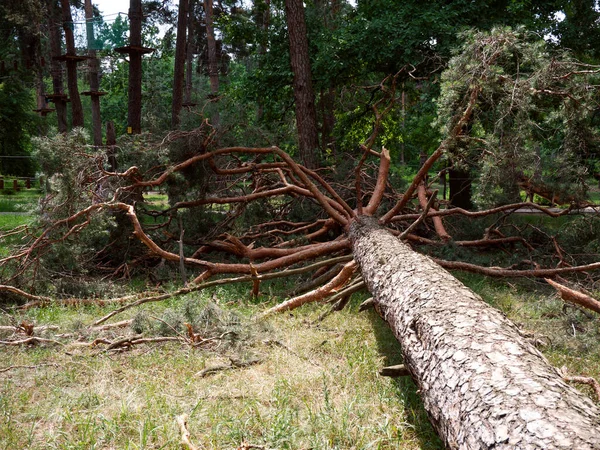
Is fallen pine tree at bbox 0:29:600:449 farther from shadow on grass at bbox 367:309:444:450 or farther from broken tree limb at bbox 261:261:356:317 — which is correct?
shadow on grass at bbox 367:309:444:450

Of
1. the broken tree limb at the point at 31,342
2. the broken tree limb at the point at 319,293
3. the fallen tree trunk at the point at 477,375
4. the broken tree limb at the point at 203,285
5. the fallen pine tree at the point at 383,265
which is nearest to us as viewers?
the fallen tree trunk at the point at 477,375

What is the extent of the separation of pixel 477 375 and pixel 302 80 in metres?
8.35

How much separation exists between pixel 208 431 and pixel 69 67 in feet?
46.4

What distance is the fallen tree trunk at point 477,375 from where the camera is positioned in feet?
6.08

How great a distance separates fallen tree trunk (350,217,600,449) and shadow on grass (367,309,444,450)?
0.27m

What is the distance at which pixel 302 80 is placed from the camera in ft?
32.9

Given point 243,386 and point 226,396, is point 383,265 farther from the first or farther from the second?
point 226,396

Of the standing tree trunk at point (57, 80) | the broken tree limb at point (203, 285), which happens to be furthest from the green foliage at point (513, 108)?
the standing tree trunk at point (57, 80)

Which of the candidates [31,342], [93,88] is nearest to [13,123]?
[93,88]

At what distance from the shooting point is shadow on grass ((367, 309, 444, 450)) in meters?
2.81

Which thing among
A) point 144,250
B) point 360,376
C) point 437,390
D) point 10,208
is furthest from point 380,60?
point 10,208

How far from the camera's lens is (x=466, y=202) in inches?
447

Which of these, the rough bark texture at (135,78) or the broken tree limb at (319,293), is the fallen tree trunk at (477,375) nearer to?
the broken tree limb at (319,293)

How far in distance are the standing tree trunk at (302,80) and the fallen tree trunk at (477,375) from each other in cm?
638
